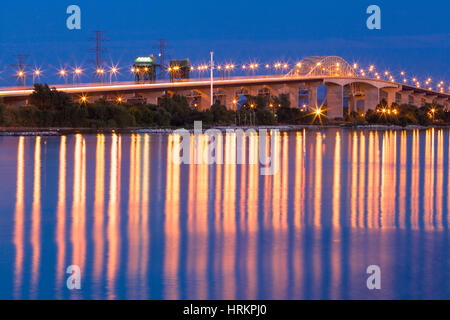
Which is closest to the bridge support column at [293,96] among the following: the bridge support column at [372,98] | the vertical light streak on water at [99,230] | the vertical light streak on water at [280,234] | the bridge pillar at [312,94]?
the bridge pillar at [312,94]

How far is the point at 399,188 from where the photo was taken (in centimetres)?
1372

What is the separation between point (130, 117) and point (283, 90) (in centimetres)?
4403

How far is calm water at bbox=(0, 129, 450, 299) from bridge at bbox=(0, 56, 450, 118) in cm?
4486

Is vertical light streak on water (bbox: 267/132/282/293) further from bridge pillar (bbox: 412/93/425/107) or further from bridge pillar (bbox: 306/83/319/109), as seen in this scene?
bridge pillar (bbox: 412/93/425/107)

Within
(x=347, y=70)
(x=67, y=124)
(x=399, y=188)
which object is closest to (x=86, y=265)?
(x=399, y=188)

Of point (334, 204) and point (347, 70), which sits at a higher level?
point (347, 70)

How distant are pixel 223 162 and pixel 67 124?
3787 cm

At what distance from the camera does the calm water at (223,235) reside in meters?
6.11

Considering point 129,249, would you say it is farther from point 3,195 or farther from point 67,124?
point 67,124

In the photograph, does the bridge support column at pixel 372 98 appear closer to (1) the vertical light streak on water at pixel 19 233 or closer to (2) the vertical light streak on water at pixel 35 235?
(1) the vertical light streak on water at pixel 19 233

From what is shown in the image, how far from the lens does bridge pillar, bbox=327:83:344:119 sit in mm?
104125

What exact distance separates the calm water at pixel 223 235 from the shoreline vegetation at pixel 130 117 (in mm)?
33645

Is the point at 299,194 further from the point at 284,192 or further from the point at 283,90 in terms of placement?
the point at 283,90
